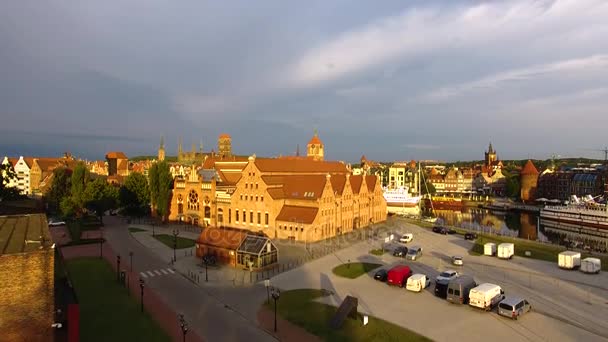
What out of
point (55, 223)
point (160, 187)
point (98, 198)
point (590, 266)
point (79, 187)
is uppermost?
point (79, 187)

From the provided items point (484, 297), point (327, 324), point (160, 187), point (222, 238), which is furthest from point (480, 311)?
point (160, 187)

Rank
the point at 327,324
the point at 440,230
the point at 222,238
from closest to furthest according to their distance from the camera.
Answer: the point at 327,324 → the point at 222,238 → the point at 440,230

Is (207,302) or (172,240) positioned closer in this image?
(207,302)

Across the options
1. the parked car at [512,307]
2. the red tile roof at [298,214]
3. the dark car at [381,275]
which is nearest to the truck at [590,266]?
the parked car at [512,307]

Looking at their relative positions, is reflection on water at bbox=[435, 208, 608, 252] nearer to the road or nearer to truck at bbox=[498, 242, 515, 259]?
truck at bbox=[498, 242, 515, 259]

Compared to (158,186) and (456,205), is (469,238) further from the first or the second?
(456,205)

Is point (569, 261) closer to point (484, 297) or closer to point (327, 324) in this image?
point (484, 297)
